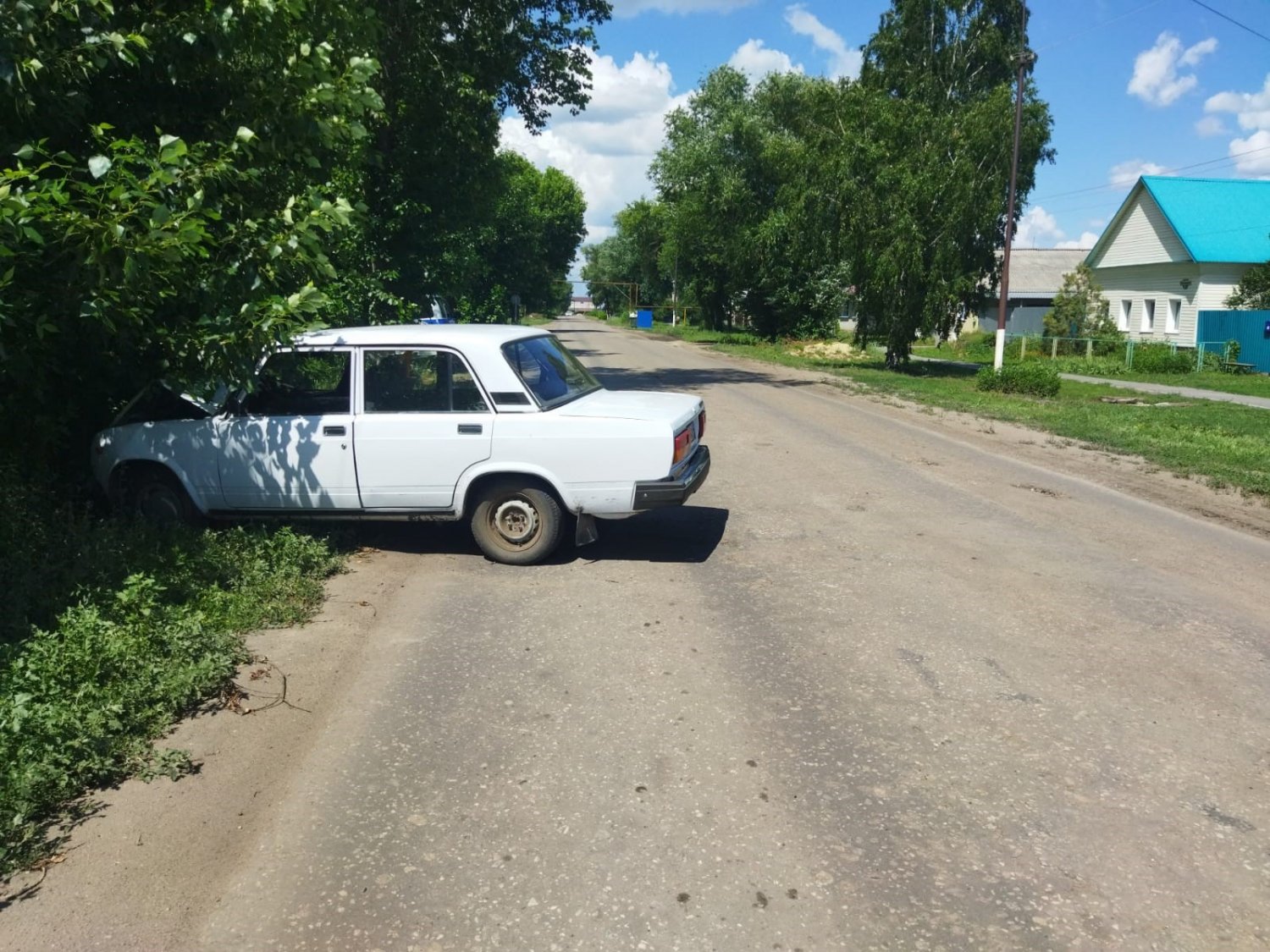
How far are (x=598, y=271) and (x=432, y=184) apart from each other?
137m

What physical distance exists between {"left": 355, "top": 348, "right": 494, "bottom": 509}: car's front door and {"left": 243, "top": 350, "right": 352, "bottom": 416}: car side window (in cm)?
22

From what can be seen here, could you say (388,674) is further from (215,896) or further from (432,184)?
(432,184)

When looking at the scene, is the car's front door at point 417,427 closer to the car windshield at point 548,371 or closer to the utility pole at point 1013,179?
the car windshield at point 548,371

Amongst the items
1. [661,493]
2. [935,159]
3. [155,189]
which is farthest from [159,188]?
[935,159]

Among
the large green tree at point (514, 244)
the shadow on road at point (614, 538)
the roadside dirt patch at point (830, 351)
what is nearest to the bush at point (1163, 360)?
the roadside dirt patch at point (830, 351)

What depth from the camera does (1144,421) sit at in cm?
1756

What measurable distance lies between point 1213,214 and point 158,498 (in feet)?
129

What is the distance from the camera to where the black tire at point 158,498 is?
24.6 ft

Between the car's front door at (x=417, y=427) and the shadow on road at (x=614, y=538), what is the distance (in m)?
0.69

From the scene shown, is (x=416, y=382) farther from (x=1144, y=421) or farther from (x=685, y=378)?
(x=685, y=378)

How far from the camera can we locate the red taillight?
6.91 m

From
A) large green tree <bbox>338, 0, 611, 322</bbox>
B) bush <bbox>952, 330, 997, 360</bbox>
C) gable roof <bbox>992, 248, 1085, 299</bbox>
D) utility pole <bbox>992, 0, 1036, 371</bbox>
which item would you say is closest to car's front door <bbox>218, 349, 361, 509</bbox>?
large green tree <bbox>338, 0, 611, 322</bbox>

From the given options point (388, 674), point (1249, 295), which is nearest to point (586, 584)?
point (388, 674)

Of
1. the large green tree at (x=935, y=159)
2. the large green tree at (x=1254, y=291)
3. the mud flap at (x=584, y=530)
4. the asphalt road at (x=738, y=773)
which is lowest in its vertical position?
the asphalt road at (x=738, y=773)
